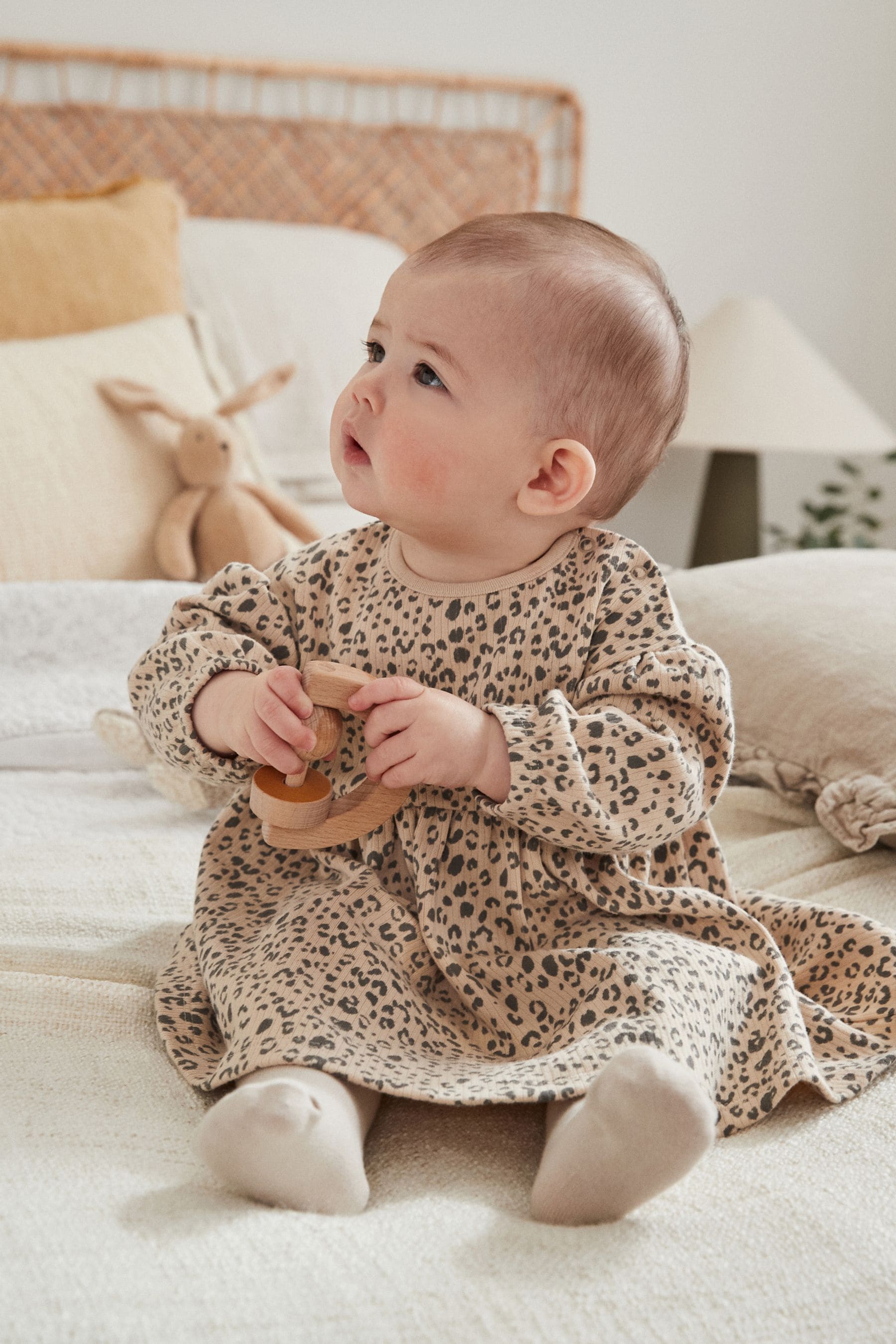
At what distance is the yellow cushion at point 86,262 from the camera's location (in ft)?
5.58

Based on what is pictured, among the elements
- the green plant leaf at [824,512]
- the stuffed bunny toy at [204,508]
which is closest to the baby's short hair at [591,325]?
the stuffed bunny toy at [204,508]

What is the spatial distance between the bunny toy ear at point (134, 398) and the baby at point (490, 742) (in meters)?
0.70

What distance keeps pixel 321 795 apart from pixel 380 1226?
10.5 inches

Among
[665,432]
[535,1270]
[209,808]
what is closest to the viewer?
[535,1270]

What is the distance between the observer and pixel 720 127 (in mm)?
2697

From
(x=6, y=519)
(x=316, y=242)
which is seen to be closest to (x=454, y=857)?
(x=6, y=519)

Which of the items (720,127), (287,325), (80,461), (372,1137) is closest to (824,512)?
(720,127)

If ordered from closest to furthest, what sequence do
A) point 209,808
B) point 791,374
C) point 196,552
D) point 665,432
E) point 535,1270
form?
point 535,1270, point 665,432, point 209,808, point 196,552, point 791,374

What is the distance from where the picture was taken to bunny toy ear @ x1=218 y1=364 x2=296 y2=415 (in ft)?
5.48

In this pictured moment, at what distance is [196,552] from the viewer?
5.18ft

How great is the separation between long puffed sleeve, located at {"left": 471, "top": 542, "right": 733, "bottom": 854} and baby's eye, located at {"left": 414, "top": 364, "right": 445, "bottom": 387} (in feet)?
0.62

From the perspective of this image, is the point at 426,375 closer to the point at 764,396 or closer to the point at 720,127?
the point at 764,396

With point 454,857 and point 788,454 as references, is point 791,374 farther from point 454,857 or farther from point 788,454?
point 454,857

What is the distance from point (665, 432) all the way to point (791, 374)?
170cm
